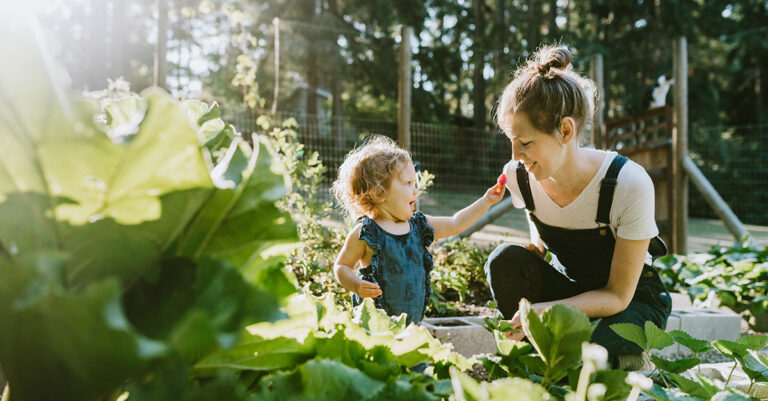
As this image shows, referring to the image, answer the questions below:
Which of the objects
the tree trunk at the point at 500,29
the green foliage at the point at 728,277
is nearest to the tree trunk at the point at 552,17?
the tree trunk at the point at 500,29

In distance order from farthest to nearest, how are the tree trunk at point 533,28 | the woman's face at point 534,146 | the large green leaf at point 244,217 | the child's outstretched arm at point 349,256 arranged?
1. the tree trunk at point 533,28
2. the child's outstretched arm at point 349,256
3. the woman's face at point 534,146
4. the large green leaf at point 244,217

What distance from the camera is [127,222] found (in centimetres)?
42

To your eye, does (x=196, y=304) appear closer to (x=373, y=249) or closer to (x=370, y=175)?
(x=373, y=249)

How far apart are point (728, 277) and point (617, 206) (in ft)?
9.25

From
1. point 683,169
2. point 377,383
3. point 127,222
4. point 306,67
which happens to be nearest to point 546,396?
point 377,383

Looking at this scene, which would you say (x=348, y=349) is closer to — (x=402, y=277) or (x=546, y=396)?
(x=546, y=396)

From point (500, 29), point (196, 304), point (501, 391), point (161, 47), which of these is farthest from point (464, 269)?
point (500, 29)

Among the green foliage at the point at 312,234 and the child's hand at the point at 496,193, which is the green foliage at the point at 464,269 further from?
the child's hand at the point at 496,193

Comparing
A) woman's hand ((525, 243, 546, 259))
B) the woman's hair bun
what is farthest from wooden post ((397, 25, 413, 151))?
the woman's hair bun

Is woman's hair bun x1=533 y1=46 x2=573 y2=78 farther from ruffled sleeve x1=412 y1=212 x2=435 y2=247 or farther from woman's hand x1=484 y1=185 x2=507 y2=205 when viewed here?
ruffled sleeve x1=412 y1=212 x2=435 y2=247

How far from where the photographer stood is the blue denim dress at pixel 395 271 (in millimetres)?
2521

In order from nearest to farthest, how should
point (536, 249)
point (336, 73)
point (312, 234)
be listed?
point (536, 249) → point (312, 234) → point (336, 73)

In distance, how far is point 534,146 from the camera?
2047 mm

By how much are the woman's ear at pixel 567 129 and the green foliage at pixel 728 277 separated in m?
2.73
